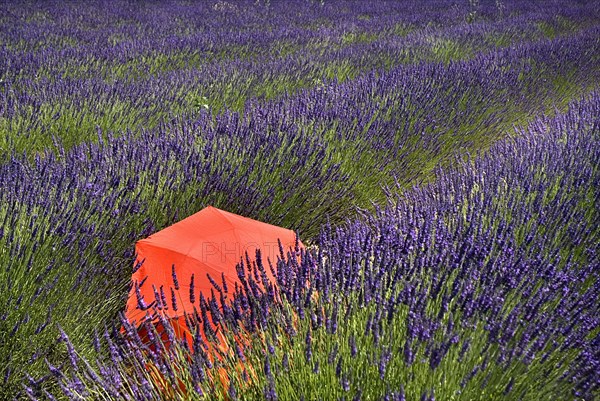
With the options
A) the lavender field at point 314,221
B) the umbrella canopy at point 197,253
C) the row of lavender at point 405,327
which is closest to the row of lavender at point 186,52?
the lavender field at point 314,221

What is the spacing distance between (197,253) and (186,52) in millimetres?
5269

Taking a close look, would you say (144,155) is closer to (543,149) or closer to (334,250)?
(334,250)

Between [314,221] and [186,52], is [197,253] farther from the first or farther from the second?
[186,52]

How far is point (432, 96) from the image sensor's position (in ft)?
15.6

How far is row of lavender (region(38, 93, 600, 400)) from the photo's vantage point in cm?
143

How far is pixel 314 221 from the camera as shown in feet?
10.9

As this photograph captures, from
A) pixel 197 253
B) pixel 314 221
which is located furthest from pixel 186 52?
pixel 197 253

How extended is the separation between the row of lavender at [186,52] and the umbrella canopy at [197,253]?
1.76 metres

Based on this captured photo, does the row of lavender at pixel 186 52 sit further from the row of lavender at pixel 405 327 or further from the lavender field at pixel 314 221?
the row of lavender at pixel 405 327

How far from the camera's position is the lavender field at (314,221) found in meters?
1.49

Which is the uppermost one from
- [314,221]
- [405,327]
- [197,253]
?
[405,327]

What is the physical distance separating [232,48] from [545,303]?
20.3 ft

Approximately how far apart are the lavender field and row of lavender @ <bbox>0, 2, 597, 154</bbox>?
0.04 metres

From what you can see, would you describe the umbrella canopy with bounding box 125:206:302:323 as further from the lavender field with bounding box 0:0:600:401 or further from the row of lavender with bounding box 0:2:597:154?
the row of lavender with bounding box 0:2:597:154
